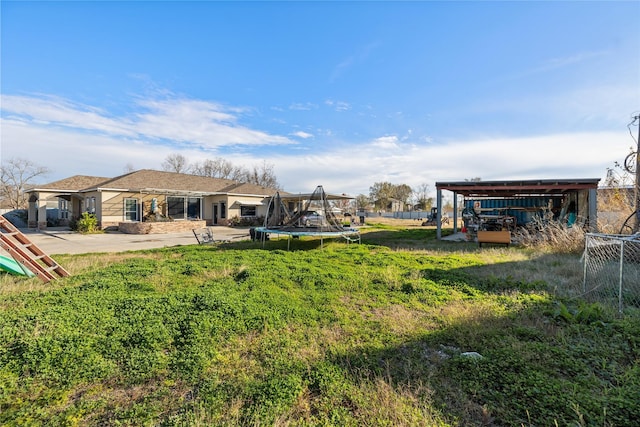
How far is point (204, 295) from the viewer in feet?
15.8

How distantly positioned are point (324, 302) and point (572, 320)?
3526mm

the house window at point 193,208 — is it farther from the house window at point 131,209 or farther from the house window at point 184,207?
the house window at point 131,209

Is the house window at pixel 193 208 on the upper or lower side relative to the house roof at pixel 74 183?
lower

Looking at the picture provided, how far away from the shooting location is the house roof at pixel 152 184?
20.2m

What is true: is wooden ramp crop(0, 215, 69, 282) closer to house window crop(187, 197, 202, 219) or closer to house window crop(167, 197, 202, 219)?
house window crop(167, 197, 202, 219)

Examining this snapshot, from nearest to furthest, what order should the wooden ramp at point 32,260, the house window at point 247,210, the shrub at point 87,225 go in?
the wooden ramp at point 32,260 → the shrub at point 87,225 → the house window at point 247,210

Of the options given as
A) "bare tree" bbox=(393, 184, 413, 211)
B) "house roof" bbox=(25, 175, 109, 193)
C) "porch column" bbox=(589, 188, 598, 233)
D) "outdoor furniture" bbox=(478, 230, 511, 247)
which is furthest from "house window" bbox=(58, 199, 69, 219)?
"bare tree" bbox=(393, 184, 413, 211)

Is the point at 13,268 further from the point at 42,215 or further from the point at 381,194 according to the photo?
the point at 381,194

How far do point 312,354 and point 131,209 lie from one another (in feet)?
70.9

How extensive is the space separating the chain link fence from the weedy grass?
0.60 m

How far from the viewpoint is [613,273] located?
638 cm

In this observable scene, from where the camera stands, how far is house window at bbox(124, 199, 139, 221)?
784 inches

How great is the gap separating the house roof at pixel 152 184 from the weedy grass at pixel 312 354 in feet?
55.6

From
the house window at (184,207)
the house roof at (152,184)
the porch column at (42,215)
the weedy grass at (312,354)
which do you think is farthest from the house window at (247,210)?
the weedy grass at (312,354)
